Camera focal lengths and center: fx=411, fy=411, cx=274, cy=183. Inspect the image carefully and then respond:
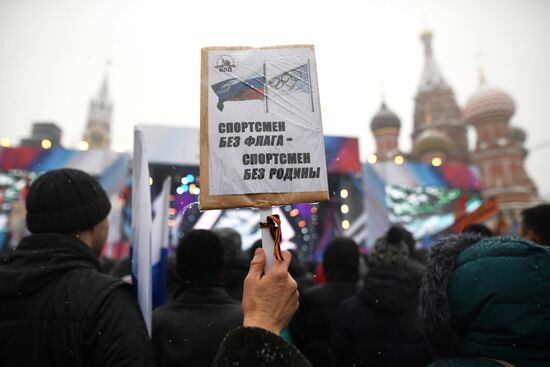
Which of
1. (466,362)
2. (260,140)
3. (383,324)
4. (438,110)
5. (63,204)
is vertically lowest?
(383,324)

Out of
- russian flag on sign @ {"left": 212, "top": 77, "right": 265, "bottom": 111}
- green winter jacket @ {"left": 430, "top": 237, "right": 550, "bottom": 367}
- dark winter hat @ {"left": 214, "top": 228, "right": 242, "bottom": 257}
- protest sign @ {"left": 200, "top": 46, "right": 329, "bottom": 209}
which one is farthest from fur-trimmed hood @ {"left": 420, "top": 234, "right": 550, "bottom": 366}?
dark winter hat @ {"left": 214, "top": 228, "right": 242, "bottom": 257}

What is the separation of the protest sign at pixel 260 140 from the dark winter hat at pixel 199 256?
2.95ft

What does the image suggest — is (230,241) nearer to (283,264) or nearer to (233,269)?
(233,269)

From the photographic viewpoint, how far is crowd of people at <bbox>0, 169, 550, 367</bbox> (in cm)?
116

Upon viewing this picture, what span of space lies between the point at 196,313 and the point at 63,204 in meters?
0.83

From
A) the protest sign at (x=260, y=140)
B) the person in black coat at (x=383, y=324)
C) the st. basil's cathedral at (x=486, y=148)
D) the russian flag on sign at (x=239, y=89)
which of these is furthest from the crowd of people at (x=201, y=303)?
the st. basil's cathedral at (x=486, y=148)

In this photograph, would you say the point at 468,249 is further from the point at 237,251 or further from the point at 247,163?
the point at 237,251

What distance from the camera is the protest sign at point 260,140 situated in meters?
1.37

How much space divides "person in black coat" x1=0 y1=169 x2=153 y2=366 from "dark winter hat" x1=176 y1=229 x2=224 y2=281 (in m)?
0.60

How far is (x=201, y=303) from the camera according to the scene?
2.12 m

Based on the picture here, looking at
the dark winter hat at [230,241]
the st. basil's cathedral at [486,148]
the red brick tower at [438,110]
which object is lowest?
the dark winter hat at [230,241]

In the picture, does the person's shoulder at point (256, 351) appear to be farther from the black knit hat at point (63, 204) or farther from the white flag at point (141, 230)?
the black knit hat at point (63, 204)

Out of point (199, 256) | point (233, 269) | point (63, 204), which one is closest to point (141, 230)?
point (63, 204)

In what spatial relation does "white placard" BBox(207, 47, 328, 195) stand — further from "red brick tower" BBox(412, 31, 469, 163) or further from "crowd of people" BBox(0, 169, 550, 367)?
"red brick tower" BBox(412, 31, 469, 163)
